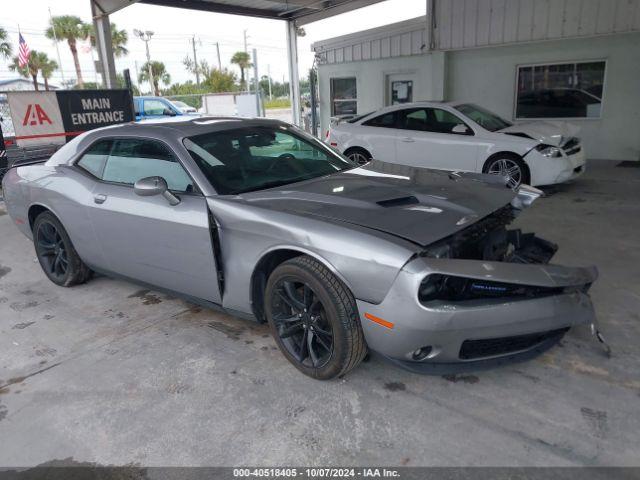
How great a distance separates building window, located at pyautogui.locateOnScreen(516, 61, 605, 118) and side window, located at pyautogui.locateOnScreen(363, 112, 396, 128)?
4540 millimetres

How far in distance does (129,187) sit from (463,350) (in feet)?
8.71

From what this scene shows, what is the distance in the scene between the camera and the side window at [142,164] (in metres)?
3.35

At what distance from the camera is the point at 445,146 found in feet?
25.4

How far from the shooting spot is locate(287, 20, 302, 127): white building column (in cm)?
1441

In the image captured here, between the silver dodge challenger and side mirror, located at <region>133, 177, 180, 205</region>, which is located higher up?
side mirror, located at <region>133, 177, 180, 205</region>

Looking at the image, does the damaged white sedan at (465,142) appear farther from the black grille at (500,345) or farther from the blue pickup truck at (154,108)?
the blue pickup truck at (154,108)

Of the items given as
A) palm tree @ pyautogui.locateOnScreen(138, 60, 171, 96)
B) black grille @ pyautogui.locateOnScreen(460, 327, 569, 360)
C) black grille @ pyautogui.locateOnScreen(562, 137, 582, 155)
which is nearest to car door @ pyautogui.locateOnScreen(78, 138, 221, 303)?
black grille @ pyautogui.locateOnScreen(460, 327, 569, 360)

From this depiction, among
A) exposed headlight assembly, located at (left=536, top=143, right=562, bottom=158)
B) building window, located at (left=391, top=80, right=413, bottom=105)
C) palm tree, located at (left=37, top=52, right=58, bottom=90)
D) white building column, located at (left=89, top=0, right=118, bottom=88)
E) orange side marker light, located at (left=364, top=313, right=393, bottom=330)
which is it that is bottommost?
orange side marker light, located at (left=364, top=313, right=393, bottom=330)

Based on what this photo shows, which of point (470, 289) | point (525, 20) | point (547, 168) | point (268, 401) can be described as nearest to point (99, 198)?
point (268, 401)

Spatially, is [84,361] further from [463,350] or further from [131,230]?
[463,350]

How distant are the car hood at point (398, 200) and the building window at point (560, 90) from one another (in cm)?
826

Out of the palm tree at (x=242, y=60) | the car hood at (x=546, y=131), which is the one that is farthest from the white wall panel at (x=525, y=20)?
the palm tree at (x=242, y=60)

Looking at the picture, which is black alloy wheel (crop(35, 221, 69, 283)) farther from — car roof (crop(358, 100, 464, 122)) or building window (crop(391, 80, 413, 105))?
building window (crop(391, 80, 413, 105))

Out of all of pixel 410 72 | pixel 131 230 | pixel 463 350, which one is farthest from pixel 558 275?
pixel 410 72
